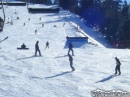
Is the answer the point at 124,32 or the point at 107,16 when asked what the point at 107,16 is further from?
the point at 124,32

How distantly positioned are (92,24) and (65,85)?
38.6 meters

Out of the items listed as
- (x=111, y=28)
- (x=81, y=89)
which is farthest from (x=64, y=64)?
(x=111, y=28)

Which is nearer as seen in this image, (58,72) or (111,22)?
(58,72)

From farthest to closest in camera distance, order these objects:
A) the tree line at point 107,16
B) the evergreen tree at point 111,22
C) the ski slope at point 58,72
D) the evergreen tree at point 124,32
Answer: the evergreen tree at point 111,22 → the tree line at point 107,16 → the evergreen tree at point 124,32 → the ski slope at point 58,72

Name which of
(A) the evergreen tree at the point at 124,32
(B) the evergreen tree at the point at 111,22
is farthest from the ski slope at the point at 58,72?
(B) the evergreen tree at the point at 111,22

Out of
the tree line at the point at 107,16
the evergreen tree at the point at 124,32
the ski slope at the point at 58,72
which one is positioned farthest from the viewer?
the tree line at the point at 107,16

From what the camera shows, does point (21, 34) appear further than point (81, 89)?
Yes

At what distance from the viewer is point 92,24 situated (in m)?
54.1

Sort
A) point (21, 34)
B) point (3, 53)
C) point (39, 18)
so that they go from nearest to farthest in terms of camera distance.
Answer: point (3, 53), point (21, 34), point (39, 18)

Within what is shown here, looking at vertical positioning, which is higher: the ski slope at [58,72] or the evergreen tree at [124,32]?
the ski slope at [58,72]

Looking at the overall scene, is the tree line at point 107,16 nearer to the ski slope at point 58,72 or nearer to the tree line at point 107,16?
the tree line at point 107,16

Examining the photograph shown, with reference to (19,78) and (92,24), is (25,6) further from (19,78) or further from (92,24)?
(19,78)

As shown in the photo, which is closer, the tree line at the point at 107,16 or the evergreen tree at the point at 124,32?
the evergreen tree at the point at 124,32

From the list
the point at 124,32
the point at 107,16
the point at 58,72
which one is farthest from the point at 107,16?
the point at 58,72
